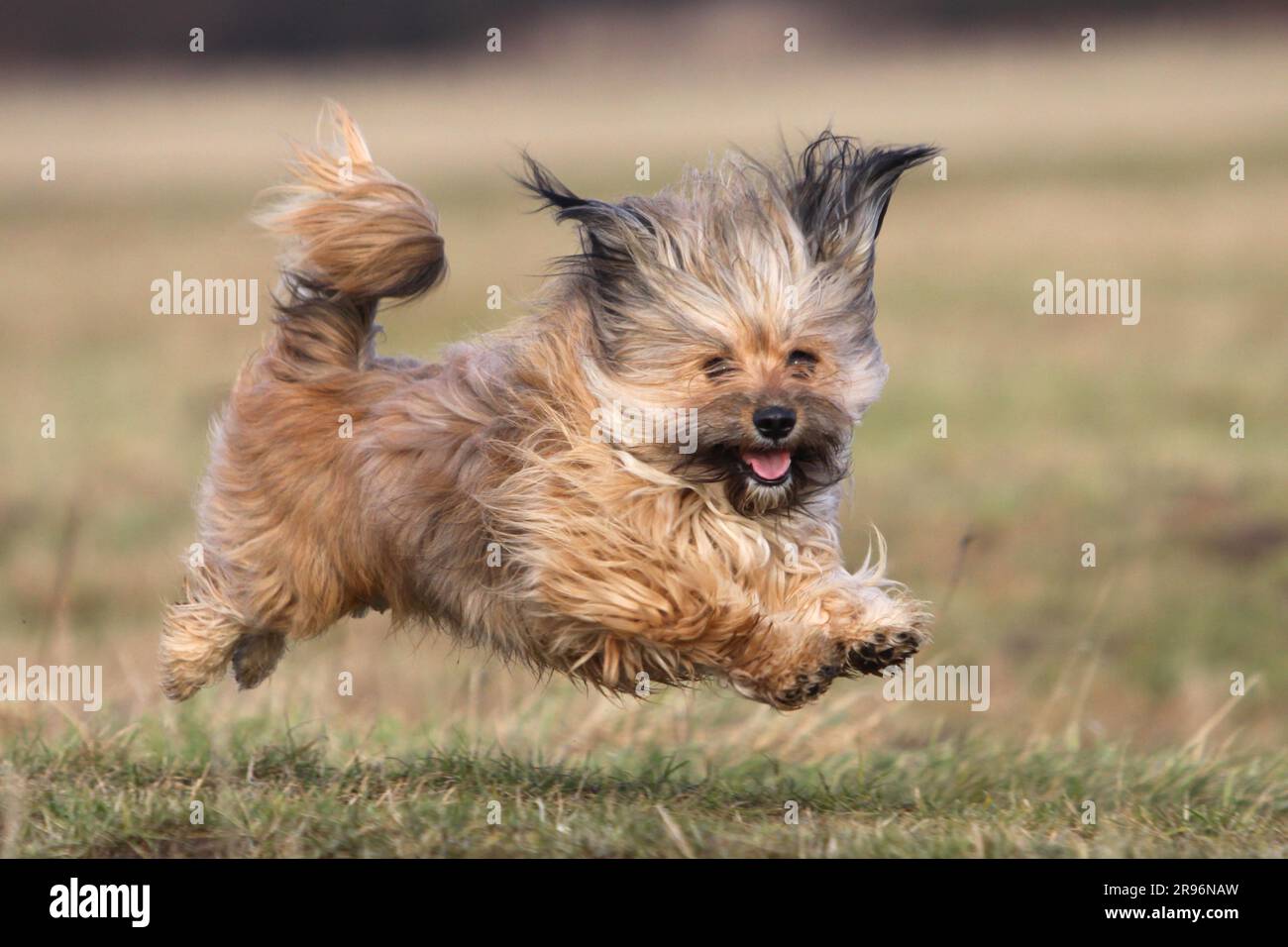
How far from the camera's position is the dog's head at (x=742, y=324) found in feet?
19.0

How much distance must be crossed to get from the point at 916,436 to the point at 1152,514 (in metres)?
2.39

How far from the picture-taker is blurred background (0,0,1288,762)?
9820 millimetres

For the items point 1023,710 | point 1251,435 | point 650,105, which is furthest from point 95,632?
point 650,105

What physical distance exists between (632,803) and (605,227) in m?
1.80

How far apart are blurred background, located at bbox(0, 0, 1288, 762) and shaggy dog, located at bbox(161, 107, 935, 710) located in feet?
1.64

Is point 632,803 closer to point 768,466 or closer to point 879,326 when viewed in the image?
point 768,466

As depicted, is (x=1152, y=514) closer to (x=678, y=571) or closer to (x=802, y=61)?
(x=678, y=571)

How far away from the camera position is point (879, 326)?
1922 cm

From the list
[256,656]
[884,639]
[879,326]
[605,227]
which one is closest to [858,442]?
[879,326]

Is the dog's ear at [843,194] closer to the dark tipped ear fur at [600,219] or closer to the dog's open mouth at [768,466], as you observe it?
the dark tipped ear fur at [600,219]

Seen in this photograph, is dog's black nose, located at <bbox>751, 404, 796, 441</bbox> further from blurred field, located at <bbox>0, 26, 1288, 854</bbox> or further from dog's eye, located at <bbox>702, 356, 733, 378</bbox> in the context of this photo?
blurred field, located at <bbox>0, 26, 1288, 854</bbox>

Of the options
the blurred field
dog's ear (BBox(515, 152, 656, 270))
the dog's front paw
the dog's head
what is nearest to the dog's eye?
the dog's head

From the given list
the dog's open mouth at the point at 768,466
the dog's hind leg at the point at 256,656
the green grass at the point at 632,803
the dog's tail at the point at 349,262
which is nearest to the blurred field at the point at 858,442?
the green grass at the point at 632,803

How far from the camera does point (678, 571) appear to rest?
5.81 meters
